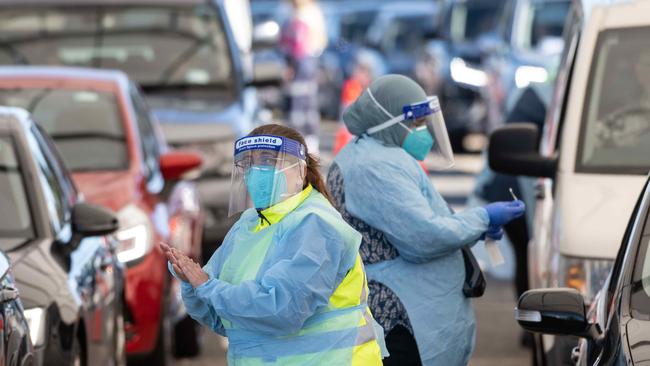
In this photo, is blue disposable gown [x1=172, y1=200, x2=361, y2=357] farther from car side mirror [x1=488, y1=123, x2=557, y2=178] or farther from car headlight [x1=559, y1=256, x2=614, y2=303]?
car side mirror [x1=488, y1=123, x2=557, y2=178]

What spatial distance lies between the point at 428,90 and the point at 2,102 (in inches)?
663

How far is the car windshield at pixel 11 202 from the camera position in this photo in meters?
7.84

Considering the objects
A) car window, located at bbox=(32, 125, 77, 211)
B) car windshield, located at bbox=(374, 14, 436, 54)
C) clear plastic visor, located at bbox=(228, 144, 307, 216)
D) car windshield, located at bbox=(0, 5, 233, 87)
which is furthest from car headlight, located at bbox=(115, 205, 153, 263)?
car windshield, located at bbox=(374, 14, 436, 54)

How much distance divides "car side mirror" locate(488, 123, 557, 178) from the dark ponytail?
282 centimetres

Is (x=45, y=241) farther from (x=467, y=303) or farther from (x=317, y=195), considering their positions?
(x=317, y=195)

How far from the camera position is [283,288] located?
5438 millimetres

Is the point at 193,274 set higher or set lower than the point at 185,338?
higher

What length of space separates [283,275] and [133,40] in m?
10.2

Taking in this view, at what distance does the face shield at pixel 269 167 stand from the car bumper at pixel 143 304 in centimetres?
419

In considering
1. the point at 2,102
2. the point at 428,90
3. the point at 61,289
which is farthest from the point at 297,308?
the point at 428,90

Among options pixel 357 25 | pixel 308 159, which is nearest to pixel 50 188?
pixel 308 159

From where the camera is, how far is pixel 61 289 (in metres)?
7.50

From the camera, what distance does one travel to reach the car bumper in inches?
389

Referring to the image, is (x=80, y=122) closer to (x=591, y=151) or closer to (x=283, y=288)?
(x=591, y=151)
